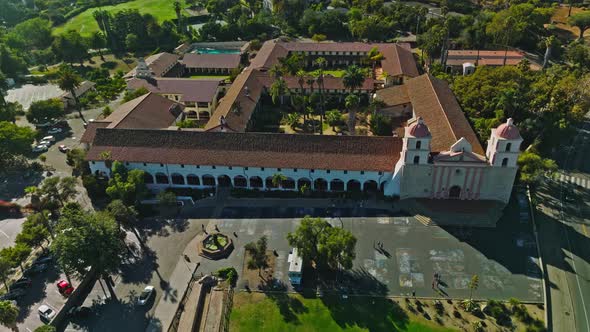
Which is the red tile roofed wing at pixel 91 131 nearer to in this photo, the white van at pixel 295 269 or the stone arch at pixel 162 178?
the stone arch at pixel 162 178

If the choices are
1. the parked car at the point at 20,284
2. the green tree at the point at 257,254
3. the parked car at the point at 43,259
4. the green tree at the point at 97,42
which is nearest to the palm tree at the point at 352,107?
the green tree at the point at 257,254

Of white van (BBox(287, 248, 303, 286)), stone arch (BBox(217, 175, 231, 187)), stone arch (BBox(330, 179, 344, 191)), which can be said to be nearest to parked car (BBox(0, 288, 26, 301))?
stone arch (BBox(217, 175, 231, 187))

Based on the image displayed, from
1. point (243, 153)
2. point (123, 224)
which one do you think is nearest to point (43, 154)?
point (123, 224)

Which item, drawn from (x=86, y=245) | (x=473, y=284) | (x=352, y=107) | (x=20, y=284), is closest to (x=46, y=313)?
(x=20, y=284)

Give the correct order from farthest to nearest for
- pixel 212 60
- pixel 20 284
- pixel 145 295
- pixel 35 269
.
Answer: pixel 212 60
pixel 35 269
pixel 20 284
pixel 145 295

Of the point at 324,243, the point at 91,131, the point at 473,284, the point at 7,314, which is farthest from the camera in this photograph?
the point at 91,131

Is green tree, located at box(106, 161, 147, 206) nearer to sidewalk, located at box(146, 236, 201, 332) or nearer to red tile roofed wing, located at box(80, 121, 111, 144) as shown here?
sidewalk, located at box(146, 236, 201, 332)

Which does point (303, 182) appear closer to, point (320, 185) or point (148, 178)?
point (320, 185)
